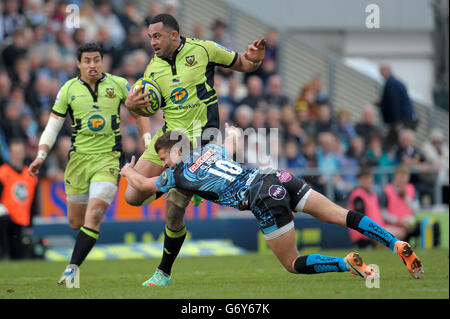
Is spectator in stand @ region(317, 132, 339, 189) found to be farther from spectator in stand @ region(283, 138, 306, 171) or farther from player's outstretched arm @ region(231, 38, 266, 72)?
player's outstretched arm @ region(231, 38, 266, 72)

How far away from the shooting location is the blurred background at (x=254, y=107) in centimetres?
1636

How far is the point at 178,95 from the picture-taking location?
31.9ft

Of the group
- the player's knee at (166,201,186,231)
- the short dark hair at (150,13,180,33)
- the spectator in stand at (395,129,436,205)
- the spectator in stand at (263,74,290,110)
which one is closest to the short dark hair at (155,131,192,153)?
the player's knee at (166,201,186,231)

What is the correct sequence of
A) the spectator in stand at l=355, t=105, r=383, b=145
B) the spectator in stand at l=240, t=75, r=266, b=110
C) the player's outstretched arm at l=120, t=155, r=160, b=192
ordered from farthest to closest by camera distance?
the spectator in stand at l=355, t=105, r=383, b=145 < the spectator in stand at l=240, t=75, r=266, b=110 < the player's outstretched arm at l=120, t=155, r=160, b=192

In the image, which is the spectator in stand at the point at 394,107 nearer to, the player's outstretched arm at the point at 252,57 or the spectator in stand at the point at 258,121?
the spectator in stand at the point at 258,121

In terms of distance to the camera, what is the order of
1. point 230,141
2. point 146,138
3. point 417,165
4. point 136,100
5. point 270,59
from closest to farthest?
point 230,141, point 136,100, point 146,138, point 417,165, point 270,59

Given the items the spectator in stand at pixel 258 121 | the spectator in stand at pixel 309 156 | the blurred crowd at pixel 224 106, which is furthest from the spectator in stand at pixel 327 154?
the spectator in stand at pixel 258 121

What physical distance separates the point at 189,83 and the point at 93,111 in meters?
1.64

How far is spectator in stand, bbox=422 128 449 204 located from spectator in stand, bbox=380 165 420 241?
750 millimetres

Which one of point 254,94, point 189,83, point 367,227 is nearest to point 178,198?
point 189,83

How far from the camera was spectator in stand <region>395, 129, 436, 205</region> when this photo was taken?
17.8 m

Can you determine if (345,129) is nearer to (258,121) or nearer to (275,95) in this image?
(275,95)

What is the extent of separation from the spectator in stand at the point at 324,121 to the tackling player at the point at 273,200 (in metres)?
10.7
